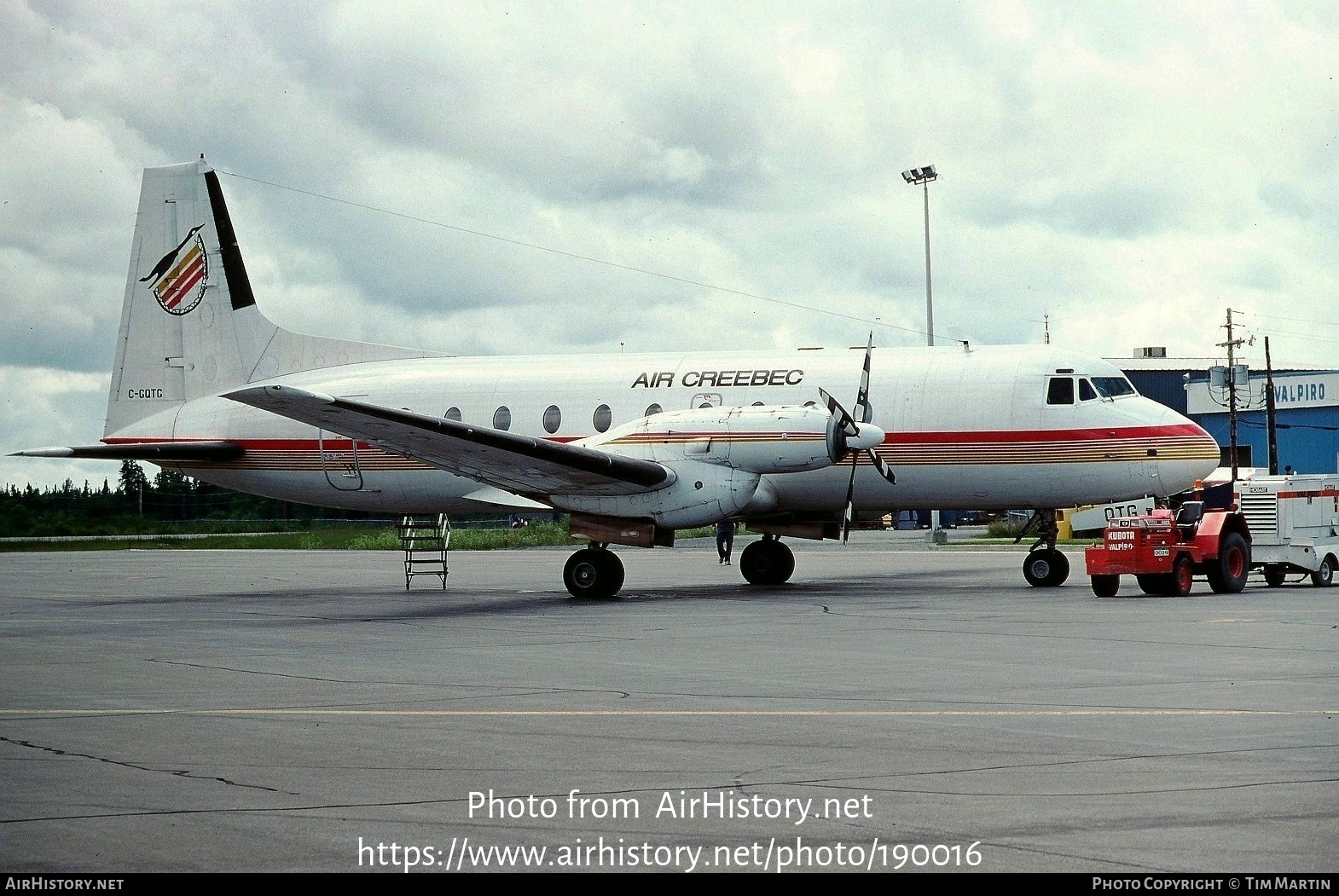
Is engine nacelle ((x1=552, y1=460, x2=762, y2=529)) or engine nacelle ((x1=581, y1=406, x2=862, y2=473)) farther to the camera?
engine nacelle ((x1=552, y1=460, x2=762, y2=529))

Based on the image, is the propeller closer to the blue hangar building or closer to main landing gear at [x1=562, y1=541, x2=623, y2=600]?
main landing gear at [x1=562, y1=541, x2=623, y2=600]

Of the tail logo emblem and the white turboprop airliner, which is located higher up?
the tail logo emblem

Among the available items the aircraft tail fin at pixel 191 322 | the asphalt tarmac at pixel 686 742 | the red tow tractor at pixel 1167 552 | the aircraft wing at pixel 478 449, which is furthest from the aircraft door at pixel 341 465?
the red tow tractor at pixel 1167 552

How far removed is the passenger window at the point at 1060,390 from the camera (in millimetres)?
23031

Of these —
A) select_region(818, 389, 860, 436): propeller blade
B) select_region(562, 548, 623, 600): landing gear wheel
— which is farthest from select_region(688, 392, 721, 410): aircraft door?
select_region(562, 548, 623, 600): landing gear wheel

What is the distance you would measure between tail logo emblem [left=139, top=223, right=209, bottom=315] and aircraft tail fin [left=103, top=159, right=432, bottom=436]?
17 mm

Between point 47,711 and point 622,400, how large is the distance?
15610mm

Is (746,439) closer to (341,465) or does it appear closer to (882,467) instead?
(882,467)

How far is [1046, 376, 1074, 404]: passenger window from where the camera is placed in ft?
75.6

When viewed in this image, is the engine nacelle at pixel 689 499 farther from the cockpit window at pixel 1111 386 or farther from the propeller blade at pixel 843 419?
the cockpit window at pixel 1111 386

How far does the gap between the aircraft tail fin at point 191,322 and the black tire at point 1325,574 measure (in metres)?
16.9

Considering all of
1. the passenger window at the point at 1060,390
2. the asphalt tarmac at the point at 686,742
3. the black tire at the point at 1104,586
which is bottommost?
the asphalt tarmac at the point at 686,742

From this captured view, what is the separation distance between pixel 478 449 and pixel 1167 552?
1020cm

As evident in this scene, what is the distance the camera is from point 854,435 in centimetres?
2181
